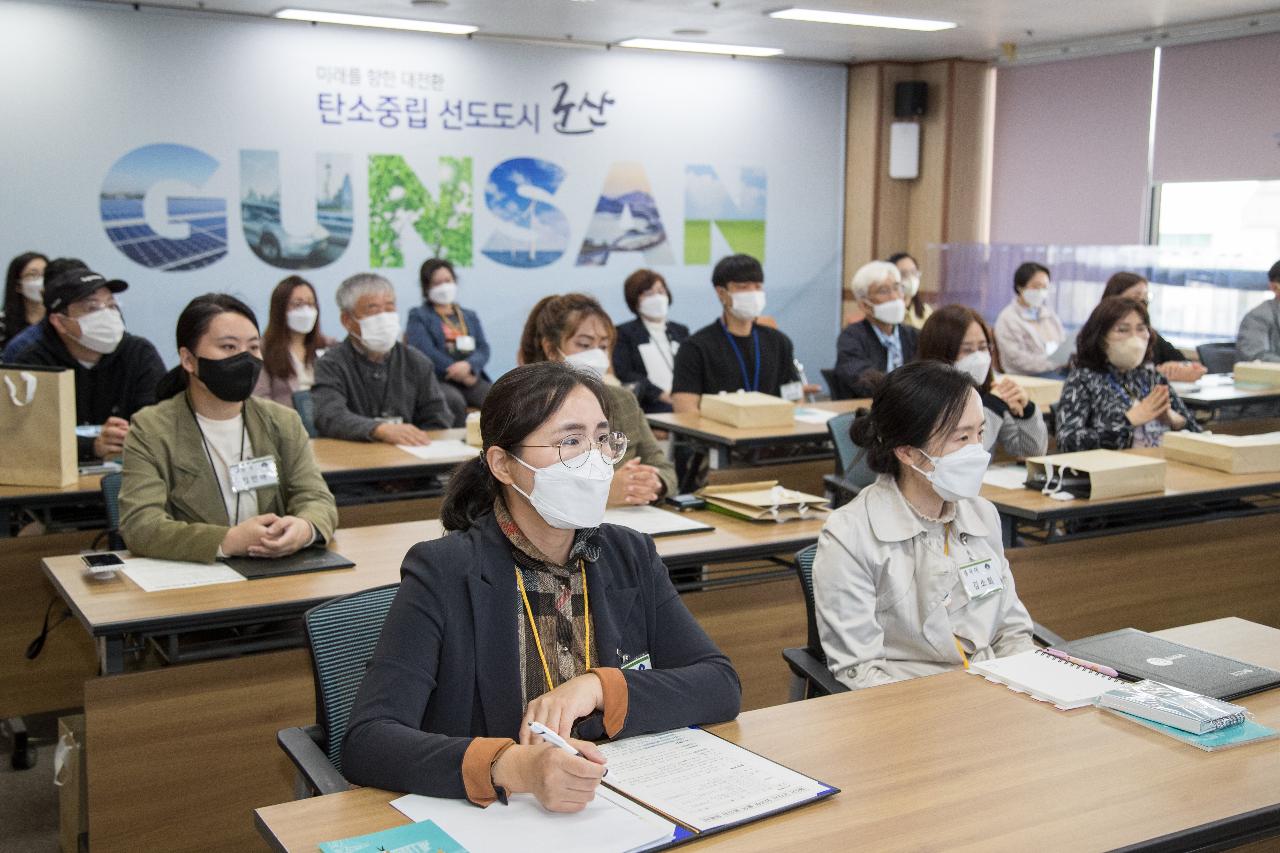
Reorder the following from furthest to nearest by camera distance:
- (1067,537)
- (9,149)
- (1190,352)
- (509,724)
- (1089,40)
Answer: (1089,40) → (1190,352) → (9,149) → (1067,537) → (509,724)

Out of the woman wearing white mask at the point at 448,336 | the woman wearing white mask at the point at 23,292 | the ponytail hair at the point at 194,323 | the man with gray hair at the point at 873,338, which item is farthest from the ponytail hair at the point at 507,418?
the woman wearing white mask at the point at 23,292

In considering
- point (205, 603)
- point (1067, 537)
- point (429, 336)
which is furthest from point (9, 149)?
point (1067, 537)

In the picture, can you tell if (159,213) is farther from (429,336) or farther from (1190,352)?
(1190,352)

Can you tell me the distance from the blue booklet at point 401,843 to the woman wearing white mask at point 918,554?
1168 mm

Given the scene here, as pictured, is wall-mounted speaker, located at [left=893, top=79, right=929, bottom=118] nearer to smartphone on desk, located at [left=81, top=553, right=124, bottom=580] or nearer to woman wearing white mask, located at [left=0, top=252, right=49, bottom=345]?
woman wearing white mask, located at [left=0, top=252, right=49, bottom=345]

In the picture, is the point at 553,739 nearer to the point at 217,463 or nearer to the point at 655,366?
the point at 217,463

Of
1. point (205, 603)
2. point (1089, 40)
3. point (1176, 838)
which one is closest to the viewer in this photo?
point (1176, 838)

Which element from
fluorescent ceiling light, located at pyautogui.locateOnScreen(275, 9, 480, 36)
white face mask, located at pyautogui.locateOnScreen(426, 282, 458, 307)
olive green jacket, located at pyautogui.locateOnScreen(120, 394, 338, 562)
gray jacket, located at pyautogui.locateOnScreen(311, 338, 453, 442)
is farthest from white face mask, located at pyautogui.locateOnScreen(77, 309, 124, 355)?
fluorescent ceiling light, located at pyautogui.locateOnScreen(275, 9, 480, 36)

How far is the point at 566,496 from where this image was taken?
6.89 feet

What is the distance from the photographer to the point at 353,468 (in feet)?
14.5

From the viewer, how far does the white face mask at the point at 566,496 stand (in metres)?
2.10

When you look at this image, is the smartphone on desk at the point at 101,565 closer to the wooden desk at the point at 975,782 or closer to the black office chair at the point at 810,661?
the wooden desk at the point at 975,782

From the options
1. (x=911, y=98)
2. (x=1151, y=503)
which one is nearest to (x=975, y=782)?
(x=1151, y=503)

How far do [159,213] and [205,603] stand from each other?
6.13 m
